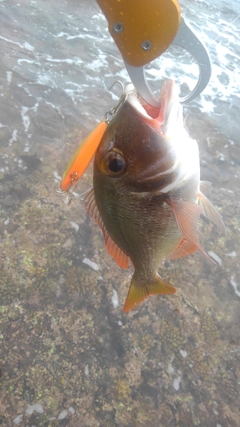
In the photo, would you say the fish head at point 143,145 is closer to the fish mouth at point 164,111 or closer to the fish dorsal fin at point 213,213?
the fish mouth at point 164,111

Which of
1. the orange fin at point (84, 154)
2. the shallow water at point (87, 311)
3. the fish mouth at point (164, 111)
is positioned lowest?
the shallow water at point (87, 311)

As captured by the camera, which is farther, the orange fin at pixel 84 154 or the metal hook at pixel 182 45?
the orange fin at pixel 84 154

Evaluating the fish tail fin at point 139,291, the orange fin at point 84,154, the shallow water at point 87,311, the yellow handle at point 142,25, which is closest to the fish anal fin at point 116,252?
the fish tail fin at point 139,291

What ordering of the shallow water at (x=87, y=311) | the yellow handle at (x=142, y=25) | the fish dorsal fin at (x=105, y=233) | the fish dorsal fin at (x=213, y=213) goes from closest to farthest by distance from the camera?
the yellow handle at (x=142, y=25) → the fish dorsal fin at (x=105, y=233) → the fish dorsal fin at (x=213, y=213) → the shallow water at (x=87, y=311)

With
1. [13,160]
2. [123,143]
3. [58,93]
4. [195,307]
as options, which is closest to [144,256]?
[123,143]

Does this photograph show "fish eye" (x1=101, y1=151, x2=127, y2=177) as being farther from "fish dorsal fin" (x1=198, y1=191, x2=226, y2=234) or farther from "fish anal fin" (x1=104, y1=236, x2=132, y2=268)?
"fish dorsal fin" (x1=198, y1=191, x2=226, y2=234)

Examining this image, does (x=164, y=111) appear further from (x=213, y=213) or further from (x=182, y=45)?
(x=213, y=213)

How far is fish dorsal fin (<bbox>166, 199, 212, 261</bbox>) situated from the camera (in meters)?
0.95

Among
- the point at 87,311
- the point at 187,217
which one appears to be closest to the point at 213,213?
the point at 187,217

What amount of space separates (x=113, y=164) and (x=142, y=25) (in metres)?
0.38

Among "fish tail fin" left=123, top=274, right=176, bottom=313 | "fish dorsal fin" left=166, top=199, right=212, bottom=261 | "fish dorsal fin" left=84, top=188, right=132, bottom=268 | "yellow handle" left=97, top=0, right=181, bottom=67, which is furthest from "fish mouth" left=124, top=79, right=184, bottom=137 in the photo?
"fish tail fin" left=123, top=274, right=176, bottom=313

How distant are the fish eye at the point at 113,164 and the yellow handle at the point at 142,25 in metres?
0.28

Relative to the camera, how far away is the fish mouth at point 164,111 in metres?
0.89

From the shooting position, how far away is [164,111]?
90cm
